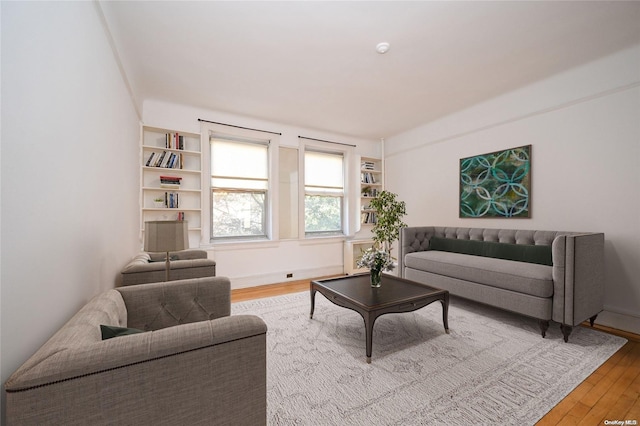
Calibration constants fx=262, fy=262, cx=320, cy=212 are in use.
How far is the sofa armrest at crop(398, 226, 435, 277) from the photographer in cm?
405

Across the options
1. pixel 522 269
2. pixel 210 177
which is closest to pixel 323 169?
pixel 210 177

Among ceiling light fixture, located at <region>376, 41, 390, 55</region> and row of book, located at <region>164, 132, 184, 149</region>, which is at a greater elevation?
ceiling light fixture, located at <region>376, 41, 390, 55</region>

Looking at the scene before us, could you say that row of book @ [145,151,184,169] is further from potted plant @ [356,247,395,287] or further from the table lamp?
potted plant @ [356,247,395,287]

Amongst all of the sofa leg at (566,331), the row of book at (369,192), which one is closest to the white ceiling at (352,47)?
the row of book at (369,192)

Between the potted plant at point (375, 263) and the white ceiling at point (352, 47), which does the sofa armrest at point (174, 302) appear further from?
the white ceiling at point (352, 47)

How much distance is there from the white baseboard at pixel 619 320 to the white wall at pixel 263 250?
354 cm

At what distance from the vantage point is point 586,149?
293 cm

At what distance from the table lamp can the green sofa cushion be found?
141 inches

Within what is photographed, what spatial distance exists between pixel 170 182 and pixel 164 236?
2.09 meters

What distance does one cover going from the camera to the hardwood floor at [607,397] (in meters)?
1.51

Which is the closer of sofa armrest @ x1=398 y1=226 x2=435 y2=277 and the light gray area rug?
the light gray area rug

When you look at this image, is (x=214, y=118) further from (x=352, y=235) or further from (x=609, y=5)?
(x=609, y=5)

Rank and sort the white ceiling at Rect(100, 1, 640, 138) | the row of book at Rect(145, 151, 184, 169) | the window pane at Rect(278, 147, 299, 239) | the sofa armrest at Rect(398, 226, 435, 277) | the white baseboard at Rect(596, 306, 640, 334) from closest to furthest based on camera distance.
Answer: the white ceiling at Rect(100, 1, 640, 138) → the white baseboard at Rect(596, 306, 640, 334) → the row of book at Rect(145, 151, 184, 169) → the sofa armrest at Rect(398, 226, 435, 277) → the window pane at Rect(278, 147, 299, 239)

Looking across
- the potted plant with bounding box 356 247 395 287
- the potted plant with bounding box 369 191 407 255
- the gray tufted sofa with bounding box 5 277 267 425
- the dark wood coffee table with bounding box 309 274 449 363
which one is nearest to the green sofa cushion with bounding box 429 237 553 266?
the potted plant with bounding box 369 191 407 255
